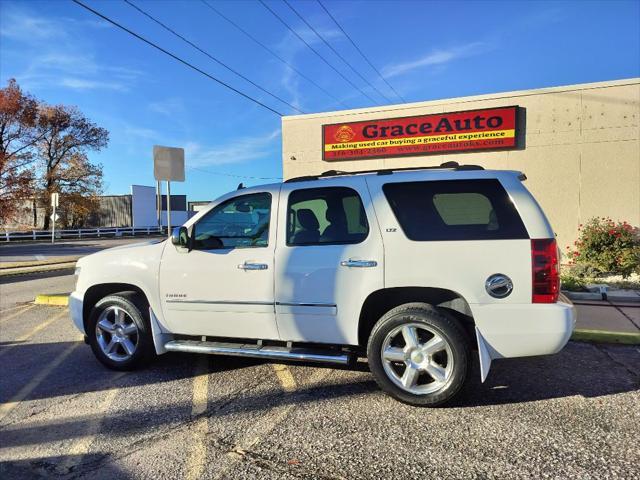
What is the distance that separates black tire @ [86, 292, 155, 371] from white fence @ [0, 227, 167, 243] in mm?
26005

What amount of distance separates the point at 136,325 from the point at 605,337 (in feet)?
17.4

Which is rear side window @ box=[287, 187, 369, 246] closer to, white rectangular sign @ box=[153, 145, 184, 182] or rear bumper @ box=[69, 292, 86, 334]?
rear bumper @ box=[69, 292, 86, 334]

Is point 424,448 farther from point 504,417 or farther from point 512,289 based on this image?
point 512,289

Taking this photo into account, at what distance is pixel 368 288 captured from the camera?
152 inches

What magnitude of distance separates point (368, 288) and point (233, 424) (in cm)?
151

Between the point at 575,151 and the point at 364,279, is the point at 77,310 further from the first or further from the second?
the point at 575,151

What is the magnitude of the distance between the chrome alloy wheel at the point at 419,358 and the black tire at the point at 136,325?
247 cm

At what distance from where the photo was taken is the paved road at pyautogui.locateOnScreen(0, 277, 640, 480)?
2945 mm

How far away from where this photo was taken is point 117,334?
4828 millimetres

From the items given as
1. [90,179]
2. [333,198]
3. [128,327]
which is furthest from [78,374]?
[90,179]

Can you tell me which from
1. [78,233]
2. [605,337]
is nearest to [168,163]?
[605,337]

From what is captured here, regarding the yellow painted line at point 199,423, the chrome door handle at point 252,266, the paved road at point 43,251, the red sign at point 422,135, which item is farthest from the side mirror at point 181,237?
the paved road at point 43,251

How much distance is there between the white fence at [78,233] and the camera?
109 ft

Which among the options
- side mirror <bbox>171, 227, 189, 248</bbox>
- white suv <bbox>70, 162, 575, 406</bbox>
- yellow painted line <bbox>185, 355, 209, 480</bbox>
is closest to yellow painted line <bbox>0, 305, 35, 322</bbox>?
white suv <bbox>70, 162, 575, 406</bbox>
